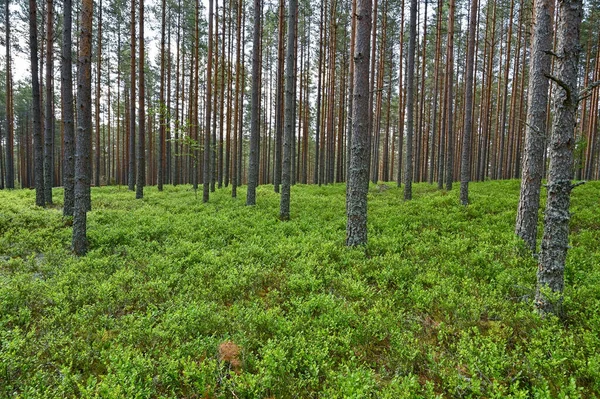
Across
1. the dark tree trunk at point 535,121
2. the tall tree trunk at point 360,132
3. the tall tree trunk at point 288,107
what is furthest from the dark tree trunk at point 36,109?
the dark tree trunk at point 535,121

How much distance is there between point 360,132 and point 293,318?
15.3 ft

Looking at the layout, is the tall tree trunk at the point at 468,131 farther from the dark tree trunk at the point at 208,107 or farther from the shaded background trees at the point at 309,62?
the dark tree trunk at the point at 208,107

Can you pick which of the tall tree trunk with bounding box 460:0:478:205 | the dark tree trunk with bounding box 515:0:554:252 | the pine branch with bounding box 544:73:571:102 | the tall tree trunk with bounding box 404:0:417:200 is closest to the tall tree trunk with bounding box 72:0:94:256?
the pine branch with bounding box 544:73:571:102

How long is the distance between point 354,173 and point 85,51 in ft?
23.3

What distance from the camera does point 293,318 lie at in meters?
4.19

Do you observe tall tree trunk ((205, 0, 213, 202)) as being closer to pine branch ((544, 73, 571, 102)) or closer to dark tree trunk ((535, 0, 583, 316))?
dark tree trunk ((535, 0, 583, 316))

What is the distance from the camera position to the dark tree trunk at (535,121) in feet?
21.2

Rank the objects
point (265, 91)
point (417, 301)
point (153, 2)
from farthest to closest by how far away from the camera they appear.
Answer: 1. point (265, 91)
2. point (153, 2)
3. point (417, 301)

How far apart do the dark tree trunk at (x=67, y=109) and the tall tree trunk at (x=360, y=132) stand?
28.0 ft

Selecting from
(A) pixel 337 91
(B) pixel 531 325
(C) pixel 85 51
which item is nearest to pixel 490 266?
(B) pixel 531 325

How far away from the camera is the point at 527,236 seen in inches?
260

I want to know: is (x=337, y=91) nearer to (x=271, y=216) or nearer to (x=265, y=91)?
(x=265, y=91)

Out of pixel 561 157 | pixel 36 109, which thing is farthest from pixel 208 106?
pixel 561 157

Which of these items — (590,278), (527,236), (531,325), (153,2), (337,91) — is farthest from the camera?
(337,91)
